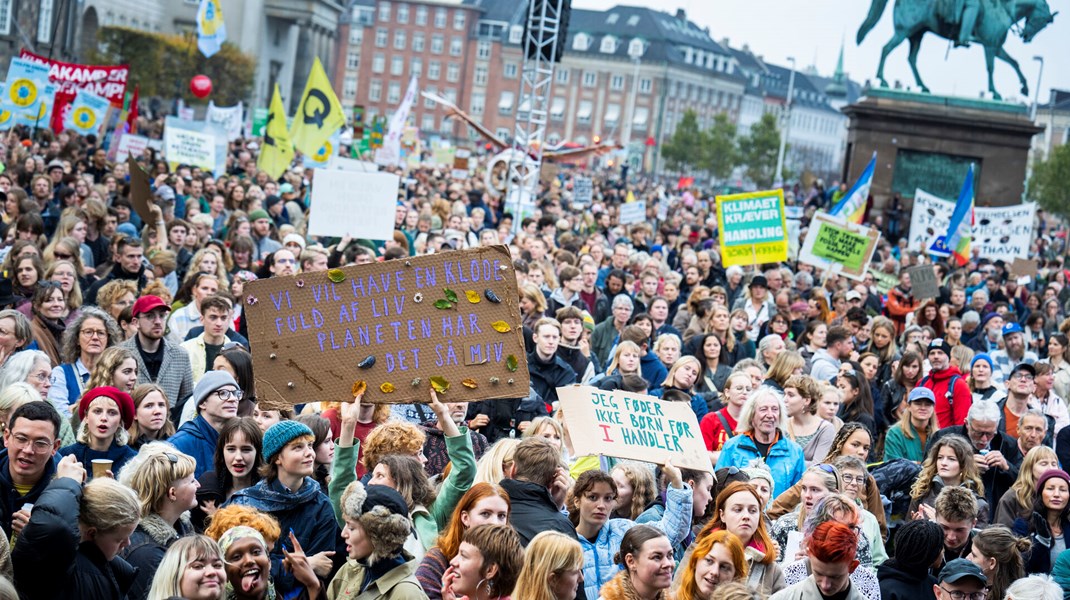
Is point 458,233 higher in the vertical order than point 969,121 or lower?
lower

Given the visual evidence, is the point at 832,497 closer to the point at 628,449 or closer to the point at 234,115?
the point at 628,449

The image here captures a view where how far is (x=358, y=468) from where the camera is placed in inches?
314

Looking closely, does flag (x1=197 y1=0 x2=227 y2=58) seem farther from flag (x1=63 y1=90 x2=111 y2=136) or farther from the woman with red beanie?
the woman with red beanie

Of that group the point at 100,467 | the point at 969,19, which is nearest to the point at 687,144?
the point at 969,19

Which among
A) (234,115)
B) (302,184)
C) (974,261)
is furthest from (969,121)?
(234,115)

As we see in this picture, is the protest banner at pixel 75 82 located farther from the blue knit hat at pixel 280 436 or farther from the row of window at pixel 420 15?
the row of window at pixel 420 15

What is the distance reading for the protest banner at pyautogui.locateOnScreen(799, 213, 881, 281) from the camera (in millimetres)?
19438

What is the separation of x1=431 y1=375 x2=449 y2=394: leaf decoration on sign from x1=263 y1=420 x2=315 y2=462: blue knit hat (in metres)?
0.80

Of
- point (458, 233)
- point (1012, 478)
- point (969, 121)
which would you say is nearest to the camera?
point (1012, 478)

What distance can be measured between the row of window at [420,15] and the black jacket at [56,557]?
427 ft

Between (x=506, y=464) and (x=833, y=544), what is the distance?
1732mm

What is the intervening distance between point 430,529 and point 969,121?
86.5ft

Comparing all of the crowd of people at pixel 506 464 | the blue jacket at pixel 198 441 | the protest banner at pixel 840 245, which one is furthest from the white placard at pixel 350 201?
the blue jacket at pixel 198 441

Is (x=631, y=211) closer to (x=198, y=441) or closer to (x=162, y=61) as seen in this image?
(x=198, y=441)
